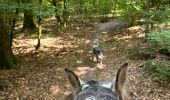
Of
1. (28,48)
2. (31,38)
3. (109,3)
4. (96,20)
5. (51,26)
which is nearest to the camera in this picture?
(28,48)

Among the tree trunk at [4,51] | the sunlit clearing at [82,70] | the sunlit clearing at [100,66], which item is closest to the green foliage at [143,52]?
the sunlit clearing at [100,66]

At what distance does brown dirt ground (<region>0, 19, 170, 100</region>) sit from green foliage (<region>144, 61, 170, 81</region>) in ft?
1.03

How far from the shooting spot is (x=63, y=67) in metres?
15.2

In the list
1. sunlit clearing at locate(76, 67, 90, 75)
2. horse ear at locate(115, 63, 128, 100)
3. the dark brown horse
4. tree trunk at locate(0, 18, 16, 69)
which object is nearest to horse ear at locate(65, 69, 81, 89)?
the dark brown horse

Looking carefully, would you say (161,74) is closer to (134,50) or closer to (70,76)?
(134,50)

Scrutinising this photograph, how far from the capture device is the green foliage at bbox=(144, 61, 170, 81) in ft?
41.7

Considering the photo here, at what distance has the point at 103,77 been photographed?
13453mm

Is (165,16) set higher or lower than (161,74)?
higher

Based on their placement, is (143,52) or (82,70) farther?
(143,52)

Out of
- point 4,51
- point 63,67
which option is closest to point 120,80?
point 63,67

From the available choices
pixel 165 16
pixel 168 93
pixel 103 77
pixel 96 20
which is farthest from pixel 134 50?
pixel 96 20

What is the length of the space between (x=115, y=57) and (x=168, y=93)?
18.0 ft

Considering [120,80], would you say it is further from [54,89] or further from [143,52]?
[143,52]

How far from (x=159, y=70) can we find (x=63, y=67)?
4664mm
